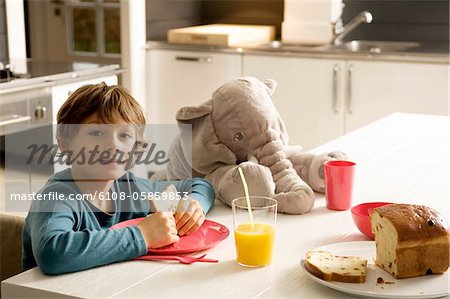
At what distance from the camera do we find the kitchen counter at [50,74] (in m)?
3.04

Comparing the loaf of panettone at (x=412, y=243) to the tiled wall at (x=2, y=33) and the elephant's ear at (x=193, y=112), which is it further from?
the tiled wall at (x=2, y=33)

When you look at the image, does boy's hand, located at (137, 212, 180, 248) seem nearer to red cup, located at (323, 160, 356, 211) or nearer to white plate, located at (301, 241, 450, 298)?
white plate, located at (301, 241, 450, 298)

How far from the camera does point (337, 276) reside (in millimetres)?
1400

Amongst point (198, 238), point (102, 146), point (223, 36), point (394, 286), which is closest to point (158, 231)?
point (198, 238)

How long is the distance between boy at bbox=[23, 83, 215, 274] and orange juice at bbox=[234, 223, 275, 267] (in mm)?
155

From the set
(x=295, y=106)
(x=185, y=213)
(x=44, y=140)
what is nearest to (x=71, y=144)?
(x=185, y=213)

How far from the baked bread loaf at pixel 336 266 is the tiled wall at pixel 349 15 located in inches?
128

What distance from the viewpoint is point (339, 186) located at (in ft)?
6.18

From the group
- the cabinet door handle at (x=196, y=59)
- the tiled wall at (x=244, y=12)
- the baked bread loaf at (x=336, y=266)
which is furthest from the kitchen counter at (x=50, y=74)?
the baked bread loaf at (x=336, y=266)

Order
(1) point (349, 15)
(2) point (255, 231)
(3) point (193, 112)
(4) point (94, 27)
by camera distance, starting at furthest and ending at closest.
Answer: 1. (4) point (94, 27)
2. (1) point (349, 15)
3. (3) point (193, 112)
4. (2) point (255, 231)

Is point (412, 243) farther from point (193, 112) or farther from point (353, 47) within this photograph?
point (353, 47)

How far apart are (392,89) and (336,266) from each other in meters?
2.68

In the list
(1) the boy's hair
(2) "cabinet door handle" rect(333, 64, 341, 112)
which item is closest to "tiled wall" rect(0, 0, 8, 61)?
(2) "cabinet door handle" rect(333, 64, 341, 112)

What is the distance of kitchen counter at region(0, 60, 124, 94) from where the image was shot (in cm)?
304
